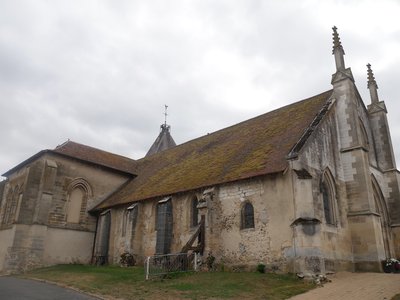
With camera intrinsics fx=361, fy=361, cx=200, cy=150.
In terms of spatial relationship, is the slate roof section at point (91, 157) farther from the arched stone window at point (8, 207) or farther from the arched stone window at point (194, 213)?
the arched stone window at point (194, 213)

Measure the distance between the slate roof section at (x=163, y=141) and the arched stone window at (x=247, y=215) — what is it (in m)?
26.1

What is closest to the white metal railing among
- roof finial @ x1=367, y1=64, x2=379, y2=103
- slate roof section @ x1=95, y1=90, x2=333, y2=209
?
slate roof section @ x1=95, y1=90, x2=333, y2=209

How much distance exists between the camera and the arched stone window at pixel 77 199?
2495 cm

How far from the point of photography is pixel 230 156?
20438 mm

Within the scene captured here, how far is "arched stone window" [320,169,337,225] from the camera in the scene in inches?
648

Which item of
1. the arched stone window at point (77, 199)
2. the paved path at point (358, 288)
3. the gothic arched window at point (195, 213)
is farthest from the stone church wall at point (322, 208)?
the arched stone window at point (77, 199)

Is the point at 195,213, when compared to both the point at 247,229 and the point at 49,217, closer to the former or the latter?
the point at 247,229

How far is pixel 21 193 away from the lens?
23.8 m

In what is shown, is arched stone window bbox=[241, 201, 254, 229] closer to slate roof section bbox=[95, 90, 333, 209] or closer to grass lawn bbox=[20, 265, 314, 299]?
slate roof section bbox=[95, 90, 333, 209]

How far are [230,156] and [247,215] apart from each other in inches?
179

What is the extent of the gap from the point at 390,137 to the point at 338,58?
19.2ft

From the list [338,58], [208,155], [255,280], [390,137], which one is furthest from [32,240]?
[390,137]

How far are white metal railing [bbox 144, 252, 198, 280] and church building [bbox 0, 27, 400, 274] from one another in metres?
0.37

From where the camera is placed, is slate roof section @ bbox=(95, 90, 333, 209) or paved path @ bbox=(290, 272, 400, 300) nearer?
paved path @ bbox=(290, 272, 400, 300)
